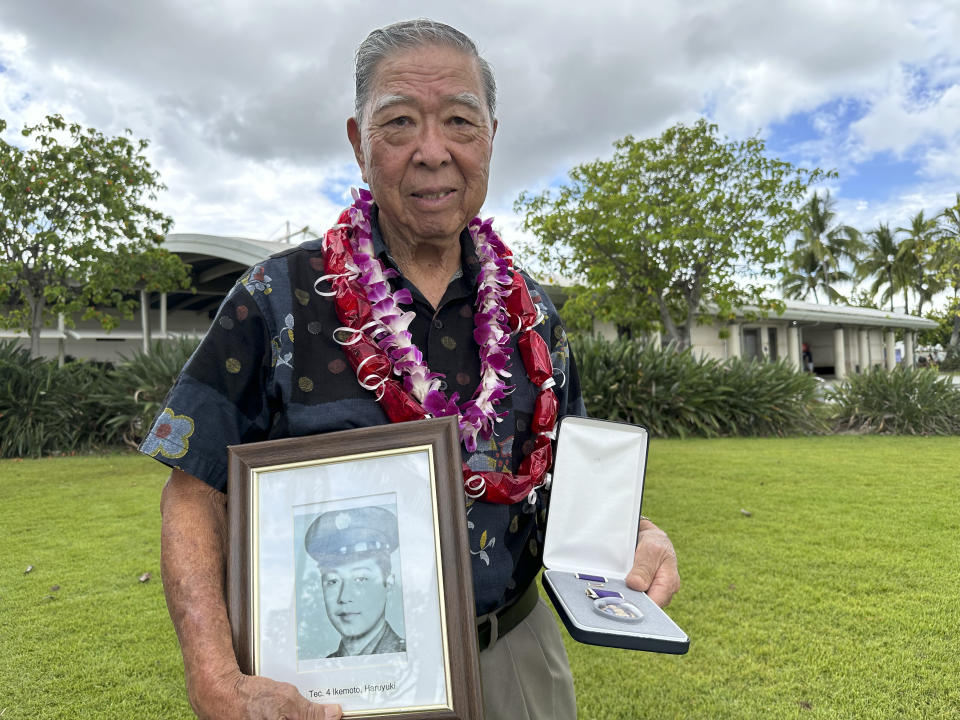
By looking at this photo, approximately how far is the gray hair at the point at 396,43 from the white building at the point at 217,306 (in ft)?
54.3

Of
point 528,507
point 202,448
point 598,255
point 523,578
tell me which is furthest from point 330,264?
point 598,255

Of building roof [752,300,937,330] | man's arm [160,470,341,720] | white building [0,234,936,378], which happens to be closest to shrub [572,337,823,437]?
white building [0,234,936,378]

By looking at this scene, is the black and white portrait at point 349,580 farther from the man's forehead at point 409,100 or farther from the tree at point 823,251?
the tree at point 823,251

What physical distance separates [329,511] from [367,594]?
0.16 meters

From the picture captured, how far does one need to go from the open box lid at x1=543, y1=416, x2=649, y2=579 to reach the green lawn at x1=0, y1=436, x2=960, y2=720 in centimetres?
194

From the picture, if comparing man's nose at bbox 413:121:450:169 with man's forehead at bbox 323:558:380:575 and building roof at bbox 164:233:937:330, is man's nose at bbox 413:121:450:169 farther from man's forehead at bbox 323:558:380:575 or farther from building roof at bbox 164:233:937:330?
building roof at bbox 164:233:937:330

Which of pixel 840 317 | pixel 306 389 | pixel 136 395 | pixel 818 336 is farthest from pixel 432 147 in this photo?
pixel 818 336

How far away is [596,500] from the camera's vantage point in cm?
163

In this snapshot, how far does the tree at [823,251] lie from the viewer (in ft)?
151

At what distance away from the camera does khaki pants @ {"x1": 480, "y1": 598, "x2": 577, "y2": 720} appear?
5.15 feet

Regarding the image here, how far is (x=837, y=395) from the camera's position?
45.7ft

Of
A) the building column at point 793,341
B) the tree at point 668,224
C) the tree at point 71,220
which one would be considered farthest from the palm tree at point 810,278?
the tree at point 71,220

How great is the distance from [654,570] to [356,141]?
1291 mm

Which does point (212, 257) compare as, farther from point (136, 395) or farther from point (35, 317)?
point (136, 395)
